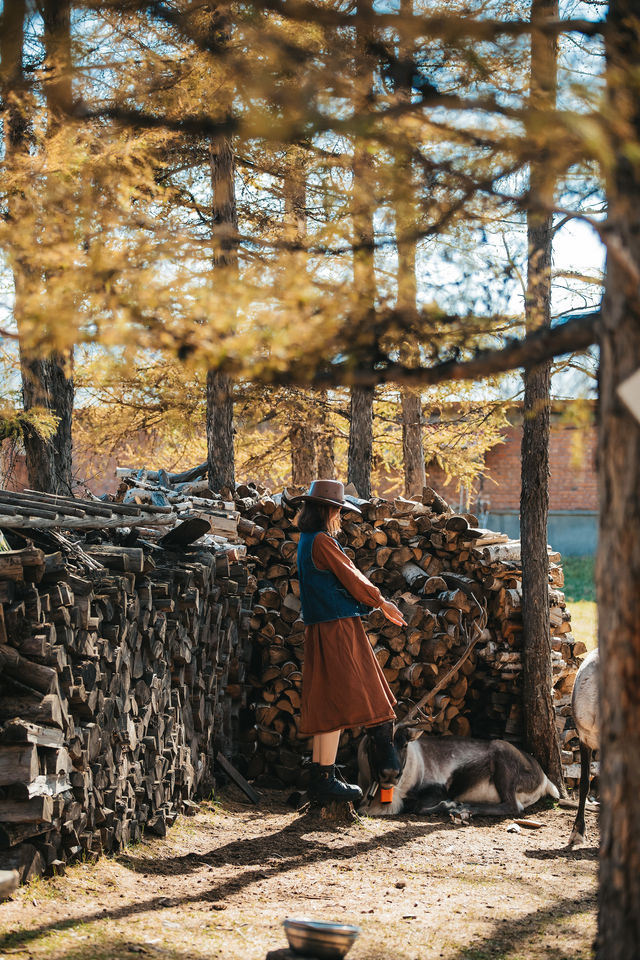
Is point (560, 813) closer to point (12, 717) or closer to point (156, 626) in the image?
point (156, 626)

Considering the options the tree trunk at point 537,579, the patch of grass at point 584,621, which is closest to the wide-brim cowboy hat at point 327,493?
the tree trunk at point 537,579

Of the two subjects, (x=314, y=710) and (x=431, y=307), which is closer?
(x=431, y=307)

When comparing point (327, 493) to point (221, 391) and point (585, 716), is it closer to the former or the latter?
point (585, 716)

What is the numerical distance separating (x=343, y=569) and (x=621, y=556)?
360 centimetres

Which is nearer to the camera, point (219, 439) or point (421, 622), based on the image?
point (421, 622)

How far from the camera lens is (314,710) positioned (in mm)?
6082

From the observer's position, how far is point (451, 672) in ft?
24.8

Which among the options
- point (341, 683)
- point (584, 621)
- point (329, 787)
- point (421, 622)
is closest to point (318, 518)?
point (341, 683)

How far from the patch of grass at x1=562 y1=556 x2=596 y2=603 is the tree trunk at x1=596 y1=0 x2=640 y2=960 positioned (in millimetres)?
17147

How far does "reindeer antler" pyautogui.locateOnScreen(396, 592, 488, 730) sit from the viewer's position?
24.1ft

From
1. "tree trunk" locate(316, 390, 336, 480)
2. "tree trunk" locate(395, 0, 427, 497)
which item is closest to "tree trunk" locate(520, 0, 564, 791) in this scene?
"tree trunk" locate(395, 0, 427, 497)

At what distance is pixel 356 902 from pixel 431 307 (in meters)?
3.12

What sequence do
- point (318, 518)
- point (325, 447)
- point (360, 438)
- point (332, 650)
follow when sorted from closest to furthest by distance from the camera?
1. point (332, 650)
2. point (318, 518)
3. point (360, 438)
4. point (325, 447)

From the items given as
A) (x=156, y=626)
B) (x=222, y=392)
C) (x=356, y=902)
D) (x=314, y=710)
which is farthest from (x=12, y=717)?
(x=222, y=392)
